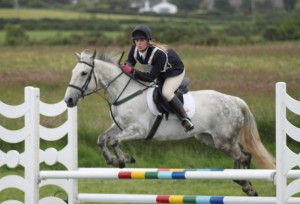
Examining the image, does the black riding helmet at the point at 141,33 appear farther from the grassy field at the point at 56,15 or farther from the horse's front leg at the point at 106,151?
the grassy field at the point at 56,15

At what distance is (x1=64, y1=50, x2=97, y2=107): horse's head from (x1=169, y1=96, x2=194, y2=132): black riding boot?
811 mm

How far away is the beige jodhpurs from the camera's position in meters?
9.41

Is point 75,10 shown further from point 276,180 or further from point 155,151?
point 276,180

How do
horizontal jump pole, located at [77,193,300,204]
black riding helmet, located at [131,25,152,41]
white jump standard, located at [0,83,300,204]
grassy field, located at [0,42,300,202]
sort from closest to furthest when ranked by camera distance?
white jump standard, located at [0,83,300,204], horizontal jump pole, located at [77,193,300,204], black riding helmet, located at [131,25,152,41], grassy field, located at [0,42,300,202]

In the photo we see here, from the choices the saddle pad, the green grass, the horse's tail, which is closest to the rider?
the saddle pad

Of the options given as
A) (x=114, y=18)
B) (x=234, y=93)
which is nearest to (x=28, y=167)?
(x=234, y=93)

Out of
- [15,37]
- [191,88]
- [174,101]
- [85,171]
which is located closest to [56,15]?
[15,37]

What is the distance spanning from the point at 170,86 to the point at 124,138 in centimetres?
79

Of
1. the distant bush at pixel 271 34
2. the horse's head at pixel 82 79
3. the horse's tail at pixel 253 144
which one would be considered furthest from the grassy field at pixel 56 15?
the horse's head at pixel 82 79

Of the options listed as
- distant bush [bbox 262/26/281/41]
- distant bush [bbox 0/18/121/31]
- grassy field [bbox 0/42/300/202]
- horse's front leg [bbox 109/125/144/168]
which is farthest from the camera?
distant bush [bbox 0/18/121/31]

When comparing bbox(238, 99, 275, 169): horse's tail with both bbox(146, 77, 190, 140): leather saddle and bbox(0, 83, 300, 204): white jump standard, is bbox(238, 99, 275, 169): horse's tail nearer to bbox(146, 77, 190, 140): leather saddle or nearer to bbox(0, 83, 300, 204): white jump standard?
bbox(146, 77, 190, 140): leather saddle

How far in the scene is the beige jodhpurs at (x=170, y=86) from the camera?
30.9 ft

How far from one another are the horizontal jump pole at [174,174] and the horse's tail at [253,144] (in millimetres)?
2472

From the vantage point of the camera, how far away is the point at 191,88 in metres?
16.8
